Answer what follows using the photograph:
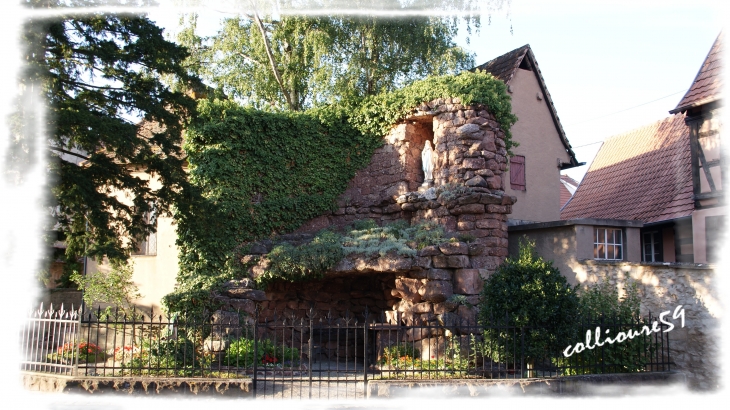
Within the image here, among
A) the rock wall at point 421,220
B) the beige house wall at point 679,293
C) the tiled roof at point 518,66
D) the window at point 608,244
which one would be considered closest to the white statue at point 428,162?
the rock wall at point 421,220

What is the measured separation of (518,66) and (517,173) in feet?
10.2

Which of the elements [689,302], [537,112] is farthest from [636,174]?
[689,302]

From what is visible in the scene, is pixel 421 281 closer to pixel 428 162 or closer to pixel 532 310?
pixel 428 162

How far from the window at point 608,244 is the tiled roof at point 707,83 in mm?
3143

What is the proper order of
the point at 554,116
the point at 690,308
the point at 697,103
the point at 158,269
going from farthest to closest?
the point at 554,116 → the point at 158,269 → the point at 697,103 → the point at 690,308

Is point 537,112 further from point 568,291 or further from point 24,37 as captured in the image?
point 24,37

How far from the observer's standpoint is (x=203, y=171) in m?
13.8

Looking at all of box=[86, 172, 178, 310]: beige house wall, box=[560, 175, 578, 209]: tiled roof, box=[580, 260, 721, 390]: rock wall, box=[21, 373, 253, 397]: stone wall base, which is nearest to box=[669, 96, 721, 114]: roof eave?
box=[580, 260, 721, 390]: rock wall

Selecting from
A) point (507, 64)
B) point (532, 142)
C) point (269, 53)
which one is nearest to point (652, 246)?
point (532, 142)

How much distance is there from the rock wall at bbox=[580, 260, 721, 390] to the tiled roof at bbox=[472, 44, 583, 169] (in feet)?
28.6

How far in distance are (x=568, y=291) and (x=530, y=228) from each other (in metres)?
3.93

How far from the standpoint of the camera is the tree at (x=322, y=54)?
1762 cm

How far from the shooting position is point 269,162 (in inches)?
578

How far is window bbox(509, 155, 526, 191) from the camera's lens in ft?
60.0
